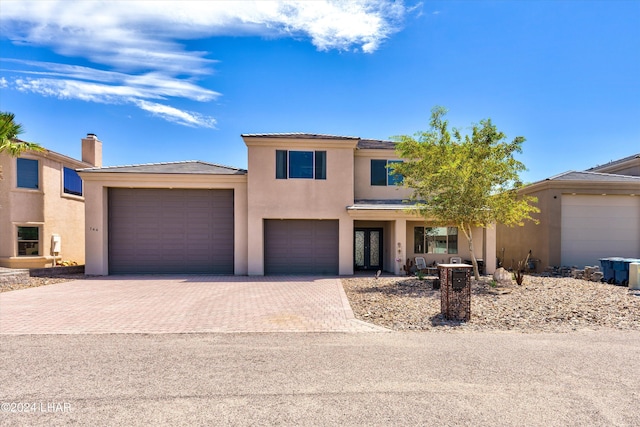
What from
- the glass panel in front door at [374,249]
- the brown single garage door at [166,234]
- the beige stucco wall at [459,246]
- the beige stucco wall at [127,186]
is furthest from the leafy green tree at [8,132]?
→ the beige stucco wall at [459,246]

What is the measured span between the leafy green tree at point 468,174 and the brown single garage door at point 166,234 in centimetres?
889

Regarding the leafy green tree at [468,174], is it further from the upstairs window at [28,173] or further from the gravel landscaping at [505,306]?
the upstairs window at [28,173]

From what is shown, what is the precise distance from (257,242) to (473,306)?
9.31m

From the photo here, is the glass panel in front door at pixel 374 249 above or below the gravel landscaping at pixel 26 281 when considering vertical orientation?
above

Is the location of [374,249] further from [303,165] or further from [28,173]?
[28,173]

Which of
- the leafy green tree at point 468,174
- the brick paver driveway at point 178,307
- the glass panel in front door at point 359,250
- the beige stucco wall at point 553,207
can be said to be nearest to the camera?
the brick paver driveway at point 178,307

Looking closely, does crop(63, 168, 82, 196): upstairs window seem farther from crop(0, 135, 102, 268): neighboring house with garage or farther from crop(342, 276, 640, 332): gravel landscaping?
crop(342, 276, 640, 332): gravel landscaping

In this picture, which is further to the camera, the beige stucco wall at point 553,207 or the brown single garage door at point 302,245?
the beige stucco wall at point 553,207

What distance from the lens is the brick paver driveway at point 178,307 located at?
6.93 metres

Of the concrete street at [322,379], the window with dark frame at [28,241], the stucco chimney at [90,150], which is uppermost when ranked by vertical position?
the stucco chimney at [90,150]

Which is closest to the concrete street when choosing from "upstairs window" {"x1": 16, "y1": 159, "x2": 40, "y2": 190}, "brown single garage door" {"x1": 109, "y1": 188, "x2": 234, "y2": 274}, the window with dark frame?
"brown single garage door" {"x1": 109, "y1": 188, "x2": 234, "y2": 274}

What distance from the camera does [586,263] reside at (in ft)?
55.2

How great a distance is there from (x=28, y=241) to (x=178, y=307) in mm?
14244

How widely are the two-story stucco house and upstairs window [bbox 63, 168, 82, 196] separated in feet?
19.9
